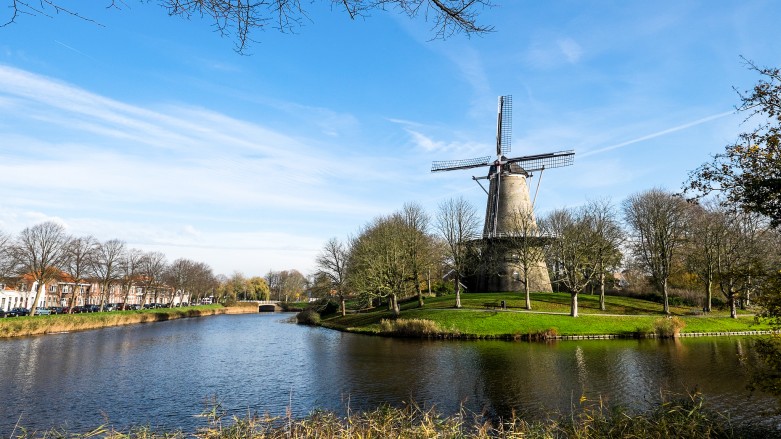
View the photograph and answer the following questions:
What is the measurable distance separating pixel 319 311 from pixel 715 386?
47.3 meters

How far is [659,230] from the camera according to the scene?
4253cm

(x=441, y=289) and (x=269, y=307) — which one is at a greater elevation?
(x=441, y=289)

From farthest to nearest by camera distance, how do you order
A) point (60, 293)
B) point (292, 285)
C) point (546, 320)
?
point (292, 285)
point (60, 293)
point (546, 320)

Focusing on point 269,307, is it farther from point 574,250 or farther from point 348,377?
point 348,377

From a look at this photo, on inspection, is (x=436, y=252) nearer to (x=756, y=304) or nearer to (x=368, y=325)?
(x=368, y=325)

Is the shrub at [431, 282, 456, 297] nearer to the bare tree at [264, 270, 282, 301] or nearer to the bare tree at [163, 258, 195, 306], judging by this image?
the bare tree at [163, 258, 195, 306]

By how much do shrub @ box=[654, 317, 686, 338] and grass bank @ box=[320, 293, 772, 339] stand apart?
15cm

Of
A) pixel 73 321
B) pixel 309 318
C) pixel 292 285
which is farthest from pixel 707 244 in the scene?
pixel 292 285

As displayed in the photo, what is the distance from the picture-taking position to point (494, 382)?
59.1 ft

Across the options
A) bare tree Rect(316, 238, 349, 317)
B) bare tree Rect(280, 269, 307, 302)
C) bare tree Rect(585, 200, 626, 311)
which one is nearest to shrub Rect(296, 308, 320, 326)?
bare tree Rect(316, 238, 349, 317)

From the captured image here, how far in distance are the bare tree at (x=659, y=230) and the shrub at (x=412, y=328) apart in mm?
20922

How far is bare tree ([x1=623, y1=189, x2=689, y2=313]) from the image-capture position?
41.2 m

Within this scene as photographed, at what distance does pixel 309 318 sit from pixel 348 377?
35.3 metres

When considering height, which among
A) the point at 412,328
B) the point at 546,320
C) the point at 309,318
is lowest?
the point at 309,318
